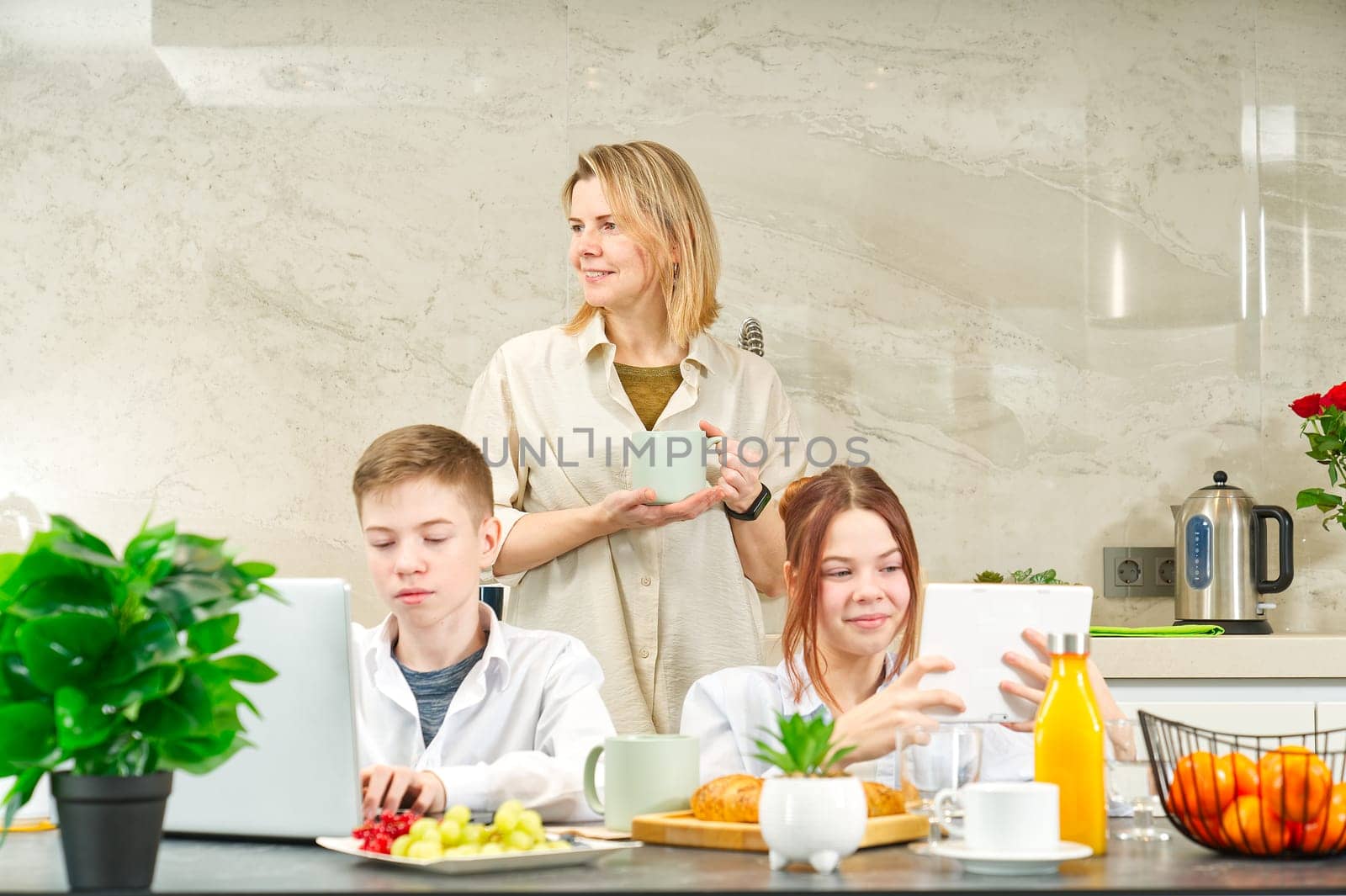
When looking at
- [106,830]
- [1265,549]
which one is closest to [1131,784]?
[106,830]

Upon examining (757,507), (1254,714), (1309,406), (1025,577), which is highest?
(1309,406)

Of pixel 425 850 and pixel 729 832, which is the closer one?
pixel 425 850

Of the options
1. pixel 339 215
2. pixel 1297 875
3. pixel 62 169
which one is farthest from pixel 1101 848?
pixel 62 169

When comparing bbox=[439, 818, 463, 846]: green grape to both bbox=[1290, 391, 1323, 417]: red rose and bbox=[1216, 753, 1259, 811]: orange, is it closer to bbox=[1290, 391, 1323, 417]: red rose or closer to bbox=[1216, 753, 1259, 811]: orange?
bbox=[1216, 753, 1259, 811]: orange

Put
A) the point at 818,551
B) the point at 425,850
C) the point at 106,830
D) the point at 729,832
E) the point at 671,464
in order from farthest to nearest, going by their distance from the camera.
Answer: the point at 671,464 < the point at 818,551 < the point at 729,832 < the point at 425,850 < the point at 106,830

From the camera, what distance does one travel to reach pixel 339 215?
3156mm

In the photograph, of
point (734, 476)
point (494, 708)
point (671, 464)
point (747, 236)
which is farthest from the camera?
point (747, 236)

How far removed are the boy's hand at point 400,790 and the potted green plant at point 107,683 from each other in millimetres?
327

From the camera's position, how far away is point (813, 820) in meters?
1.07

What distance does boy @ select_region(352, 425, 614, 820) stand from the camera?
1663 mm

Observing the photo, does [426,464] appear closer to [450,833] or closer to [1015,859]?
[450,833]

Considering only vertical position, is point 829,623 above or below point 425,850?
above

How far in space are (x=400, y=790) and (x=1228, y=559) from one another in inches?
83.9

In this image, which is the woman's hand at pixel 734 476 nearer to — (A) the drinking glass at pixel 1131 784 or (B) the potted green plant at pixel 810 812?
(A) the drinking glass at pixel 1131 784
